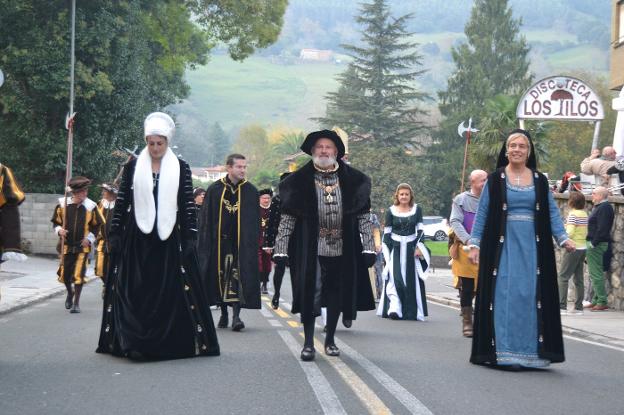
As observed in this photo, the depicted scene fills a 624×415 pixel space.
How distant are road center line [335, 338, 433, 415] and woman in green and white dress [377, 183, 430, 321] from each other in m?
5.40

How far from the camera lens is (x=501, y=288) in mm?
10320

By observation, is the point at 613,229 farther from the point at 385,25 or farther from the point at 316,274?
the point at 385,25

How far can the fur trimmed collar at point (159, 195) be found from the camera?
10.4 m

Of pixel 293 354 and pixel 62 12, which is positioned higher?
pixel 62 12

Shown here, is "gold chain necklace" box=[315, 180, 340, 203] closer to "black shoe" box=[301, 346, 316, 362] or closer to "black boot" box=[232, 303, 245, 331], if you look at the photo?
"black shoe" box=[301, 346, 316, 362]

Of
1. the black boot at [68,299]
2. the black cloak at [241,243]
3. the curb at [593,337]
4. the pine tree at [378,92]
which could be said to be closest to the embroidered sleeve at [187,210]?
the black cloak at [241,243]

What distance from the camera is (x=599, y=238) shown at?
18.3 metres

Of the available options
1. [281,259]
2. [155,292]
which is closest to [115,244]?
[155,292]

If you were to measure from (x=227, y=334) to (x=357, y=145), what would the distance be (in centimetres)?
8107

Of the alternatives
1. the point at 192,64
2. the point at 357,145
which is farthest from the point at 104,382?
the point at 357,145

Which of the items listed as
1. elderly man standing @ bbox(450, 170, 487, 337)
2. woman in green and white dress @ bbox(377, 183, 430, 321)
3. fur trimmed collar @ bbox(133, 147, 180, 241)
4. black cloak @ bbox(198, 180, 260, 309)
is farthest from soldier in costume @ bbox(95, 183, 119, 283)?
fur trimmed collar @ bbox(133, 147, 180, 241)

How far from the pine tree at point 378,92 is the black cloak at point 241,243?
3256 inches

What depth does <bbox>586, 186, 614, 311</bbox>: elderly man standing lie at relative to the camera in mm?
18203

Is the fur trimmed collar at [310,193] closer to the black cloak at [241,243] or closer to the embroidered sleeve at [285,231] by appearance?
the embroidered sleeve at [285,231]
